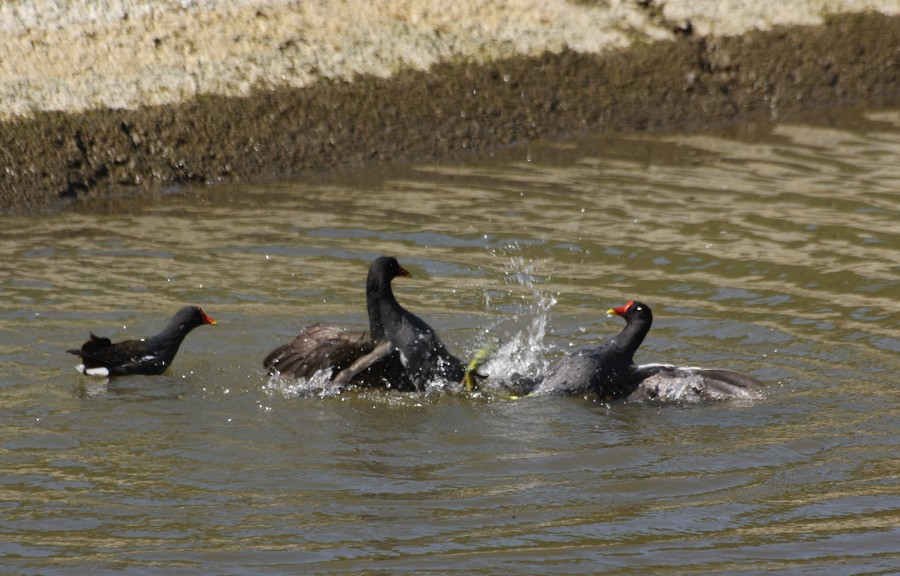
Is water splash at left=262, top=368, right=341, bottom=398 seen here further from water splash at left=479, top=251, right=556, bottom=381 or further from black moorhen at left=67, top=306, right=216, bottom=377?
water splash at left=479, top=251, right=556, bottom=381

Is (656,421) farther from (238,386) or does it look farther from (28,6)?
(28,6)

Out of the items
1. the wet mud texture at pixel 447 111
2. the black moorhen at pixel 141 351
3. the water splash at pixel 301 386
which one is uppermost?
the wet mud texture at pixel 447 111

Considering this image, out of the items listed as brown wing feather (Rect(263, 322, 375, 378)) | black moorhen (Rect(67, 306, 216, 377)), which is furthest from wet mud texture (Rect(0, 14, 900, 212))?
brown wing feather (Rect(263, 322, 375, 378))

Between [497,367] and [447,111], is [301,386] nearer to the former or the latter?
[497,367]

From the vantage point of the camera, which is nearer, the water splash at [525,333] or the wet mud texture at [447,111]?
the water splash at [525,333]

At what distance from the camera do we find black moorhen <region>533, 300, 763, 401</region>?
761 cm

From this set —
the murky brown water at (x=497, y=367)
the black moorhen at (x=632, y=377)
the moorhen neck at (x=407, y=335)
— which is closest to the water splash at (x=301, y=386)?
the murky brown water at (x=497, y=367)

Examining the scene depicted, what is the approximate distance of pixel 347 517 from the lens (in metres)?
5.98

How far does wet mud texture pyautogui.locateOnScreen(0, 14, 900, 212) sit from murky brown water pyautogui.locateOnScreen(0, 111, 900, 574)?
43 cm

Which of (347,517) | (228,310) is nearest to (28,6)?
(228,310)

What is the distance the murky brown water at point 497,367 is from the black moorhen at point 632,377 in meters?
0.12

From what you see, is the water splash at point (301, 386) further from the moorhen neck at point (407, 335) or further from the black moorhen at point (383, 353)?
the moorhen neck at point (407, 335)

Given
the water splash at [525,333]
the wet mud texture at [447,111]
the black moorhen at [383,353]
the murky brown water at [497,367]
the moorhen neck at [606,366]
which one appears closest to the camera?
the murky brown water at [497,367]

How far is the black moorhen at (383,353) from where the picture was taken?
8047mm
